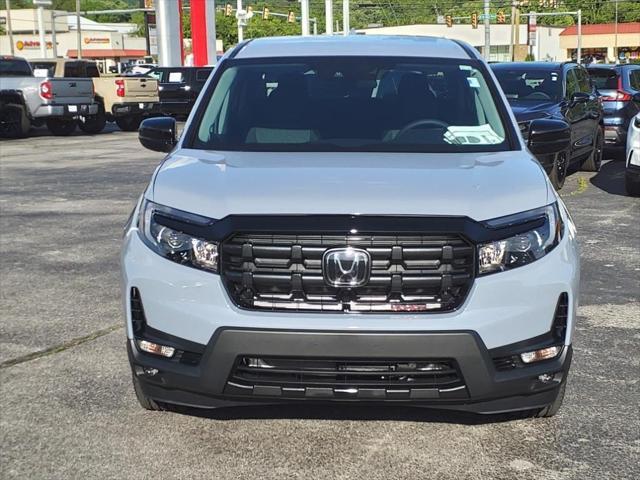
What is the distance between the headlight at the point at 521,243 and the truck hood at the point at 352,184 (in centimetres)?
4

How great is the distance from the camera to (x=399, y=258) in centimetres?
365

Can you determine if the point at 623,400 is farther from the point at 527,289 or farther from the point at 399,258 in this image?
the point at 399,258

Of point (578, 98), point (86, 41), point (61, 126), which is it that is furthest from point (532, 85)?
point (86, 41)

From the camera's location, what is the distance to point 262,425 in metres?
4.31

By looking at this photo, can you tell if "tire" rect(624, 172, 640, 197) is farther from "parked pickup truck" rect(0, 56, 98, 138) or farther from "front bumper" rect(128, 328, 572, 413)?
"parked pickup truck" rect(0, 56, 98, 138)

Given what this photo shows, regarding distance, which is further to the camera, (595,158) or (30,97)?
(30,97)

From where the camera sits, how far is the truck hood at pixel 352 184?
3738 mm

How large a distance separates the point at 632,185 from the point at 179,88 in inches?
603

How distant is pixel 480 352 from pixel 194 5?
3254cm

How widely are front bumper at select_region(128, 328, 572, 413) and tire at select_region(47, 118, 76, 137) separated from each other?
22218mm

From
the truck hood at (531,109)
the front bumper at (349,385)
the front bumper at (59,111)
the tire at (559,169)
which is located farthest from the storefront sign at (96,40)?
the front bumper at (349,385)

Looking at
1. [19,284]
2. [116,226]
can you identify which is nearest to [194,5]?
[116,226]

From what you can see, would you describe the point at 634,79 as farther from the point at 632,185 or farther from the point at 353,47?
the point at 353,47

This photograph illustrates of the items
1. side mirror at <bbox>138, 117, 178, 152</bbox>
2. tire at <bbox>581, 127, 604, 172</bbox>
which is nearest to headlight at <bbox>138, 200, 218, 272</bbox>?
side mirror at <bbox>138, 117, 178, 152</bbox>
